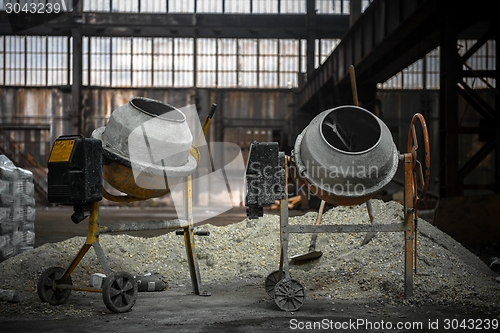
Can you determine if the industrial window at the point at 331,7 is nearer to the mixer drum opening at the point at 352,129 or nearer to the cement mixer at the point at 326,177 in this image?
the mixer drum opening at the point at 352,129

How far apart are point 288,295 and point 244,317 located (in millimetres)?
494

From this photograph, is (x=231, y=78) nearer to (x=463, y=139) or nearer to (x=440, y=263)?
(x=463, y=139)

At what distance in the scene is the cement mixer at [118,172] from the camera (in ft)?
15.8

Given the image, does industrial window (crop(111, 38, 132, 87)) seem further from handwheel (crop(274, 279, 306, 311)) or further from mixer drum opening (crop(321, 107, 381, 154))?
handwheel (crop(274, 279, 306, 311))

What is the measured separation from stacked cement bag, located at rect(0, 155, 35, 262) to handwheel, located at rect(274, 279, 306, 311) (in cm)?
401

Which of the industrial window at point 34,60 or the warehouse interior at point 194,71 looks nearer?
the warehouse interior at point 194,71

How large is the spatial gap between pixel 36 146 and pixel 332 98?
12.6 metres

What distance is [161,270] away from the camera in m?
7.16

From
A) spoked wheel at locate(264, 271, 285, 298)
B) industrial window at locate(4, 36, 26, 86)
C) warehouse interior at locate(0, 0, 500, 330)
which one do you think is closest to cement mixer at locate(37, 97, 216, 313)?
spoked wheel at locate(264, 271, 285, 298)

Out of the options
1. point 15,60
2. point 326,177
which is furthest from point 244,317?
point 15,60

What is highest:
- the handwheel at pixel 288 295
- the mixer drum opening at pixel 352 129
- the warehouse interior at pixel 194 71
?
the warehouse interior at pixel 194 71

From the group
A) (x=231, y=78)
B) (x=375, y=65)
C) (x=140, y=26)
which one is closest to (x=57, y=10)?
(x=140, y=26)

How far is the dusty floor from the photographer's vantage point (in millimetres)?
4281

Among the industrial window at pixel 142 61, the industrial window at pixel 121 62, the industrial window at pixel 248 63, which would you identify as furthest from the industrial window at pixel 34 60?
the industrial window at pixel 248 63
